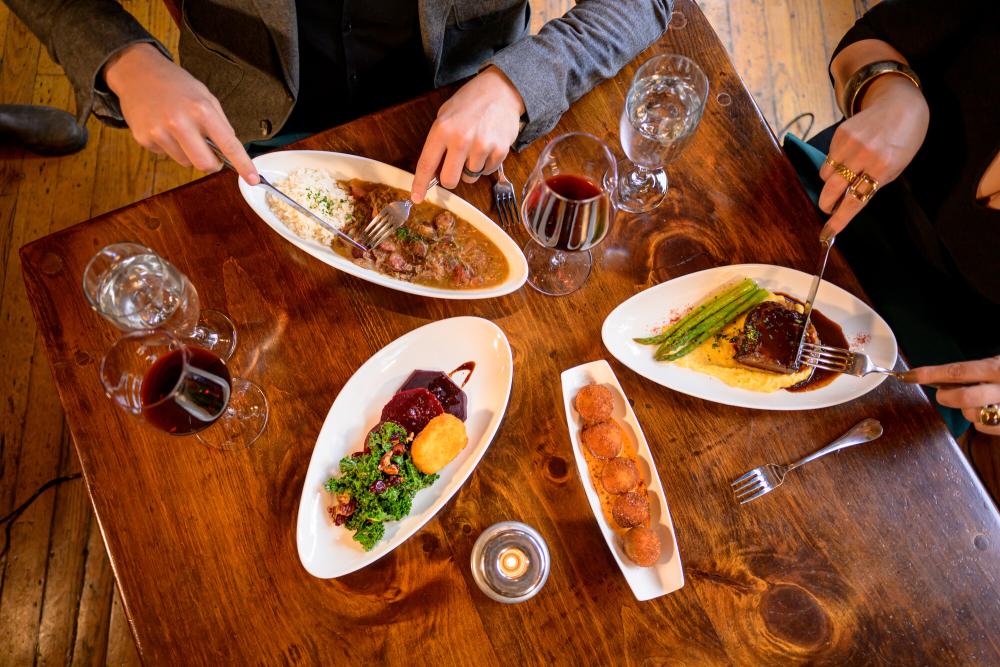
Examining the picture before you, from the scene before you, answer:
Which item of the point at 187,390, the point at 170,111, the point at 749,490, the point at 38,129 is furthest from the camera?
the point at 38,129

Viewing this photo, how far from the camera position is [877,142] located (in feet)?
5.57

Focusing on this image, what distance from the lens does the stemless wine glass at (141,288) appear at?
1497 mm

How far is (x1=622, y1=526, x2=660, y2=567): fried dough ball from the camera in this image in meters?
1.53

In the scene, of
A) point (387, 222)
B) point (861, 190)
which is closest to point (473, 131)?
point (387, 222)

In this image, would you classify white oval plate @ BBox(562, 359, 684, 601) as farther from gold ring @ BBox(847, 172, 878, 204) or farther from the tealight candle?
gold ring @ BBox(847, 172, 878, 204)

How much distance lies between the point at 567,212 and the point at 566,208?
0.01m

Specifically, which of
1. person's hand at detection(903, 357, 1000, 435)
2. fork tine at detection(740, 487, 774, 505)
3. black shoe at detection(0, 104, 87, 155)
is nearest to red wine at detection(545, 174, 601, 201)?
fork tine at detection(740, 487, 774, 505)

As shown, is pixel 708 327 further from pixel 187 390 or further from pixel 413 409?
pixel 187 390

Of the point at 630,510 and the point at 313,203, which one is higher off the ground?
the point at 313,203

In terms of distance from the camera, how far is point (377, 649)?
1502mm

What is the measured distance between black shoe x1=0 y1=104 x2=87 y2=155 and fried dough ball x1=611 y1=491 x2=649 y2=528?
3121 millimetres

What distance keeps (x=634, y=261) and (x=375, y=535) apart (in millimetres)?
1054

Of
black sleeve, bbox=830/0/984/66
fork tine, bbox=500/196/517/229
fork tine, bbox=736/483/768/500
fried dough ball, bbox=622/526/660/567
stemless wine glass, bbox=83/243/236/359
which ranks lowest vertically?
fried dough ball, bbox=622/526/660/567

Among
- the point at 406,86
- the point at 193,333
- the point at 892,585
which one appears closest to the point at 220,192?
the point at 193,333
